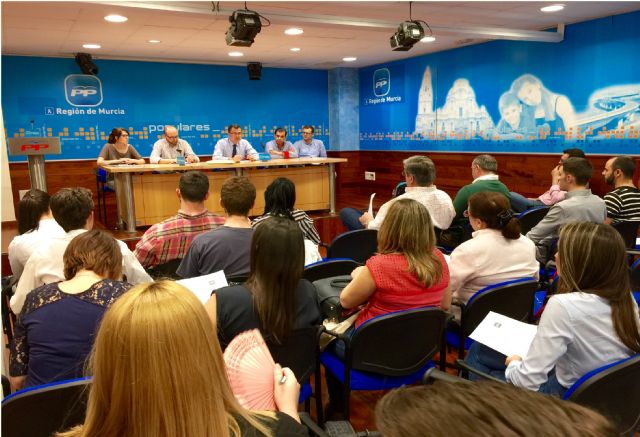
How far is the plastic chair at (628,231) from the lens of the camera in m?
3.43

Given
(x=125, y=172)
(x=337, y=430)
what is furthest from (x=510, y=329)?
(x=125, y=172)

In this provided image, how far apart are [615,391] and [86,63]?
27.2 feet

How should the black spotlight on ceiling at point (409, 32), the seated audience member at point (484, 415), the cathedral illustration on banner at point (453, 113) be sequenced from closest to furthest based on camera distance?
the seated audience member at point (484, 415) → the black spotlight on ceiling at point (409, 32) → the cathedral illustration on banner at point (453, 113)

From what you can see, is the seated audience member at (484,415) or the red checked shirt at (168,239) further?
the red checked shirt at (168,239)

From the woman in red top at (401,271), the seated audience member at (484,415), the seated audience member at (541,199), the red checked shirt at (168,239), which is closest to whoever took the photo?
the seated audience member at (484,415)

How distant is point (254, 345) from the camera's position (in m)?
1.04

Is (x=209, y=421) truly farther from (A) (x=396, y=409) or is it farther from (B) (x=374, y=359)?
(B) (x=374, y=359)

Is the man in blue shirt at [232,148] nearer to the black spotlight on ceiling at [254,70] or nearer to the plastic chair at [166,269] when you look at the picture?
the black spotlight on ceiling at [254,70]

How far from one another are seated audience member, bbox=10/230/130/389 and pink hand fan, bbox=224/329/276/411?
80 centimetres

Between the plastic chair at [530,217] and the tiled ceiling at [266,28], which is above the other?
the tiled ceiling at [266,28]

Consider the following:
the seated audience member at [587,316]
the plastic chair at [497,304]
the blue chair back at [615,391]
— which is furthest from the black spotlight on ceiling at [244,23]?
the blue chair back at [615,391]

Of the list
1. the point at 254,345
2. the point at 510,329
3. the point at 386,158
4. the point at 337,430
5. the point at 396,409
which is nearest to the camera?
the point at 396,409

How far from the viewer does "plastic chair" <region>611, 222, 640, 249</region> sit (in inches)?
135

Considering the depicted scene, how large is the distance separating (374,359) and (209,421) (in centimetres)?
124
